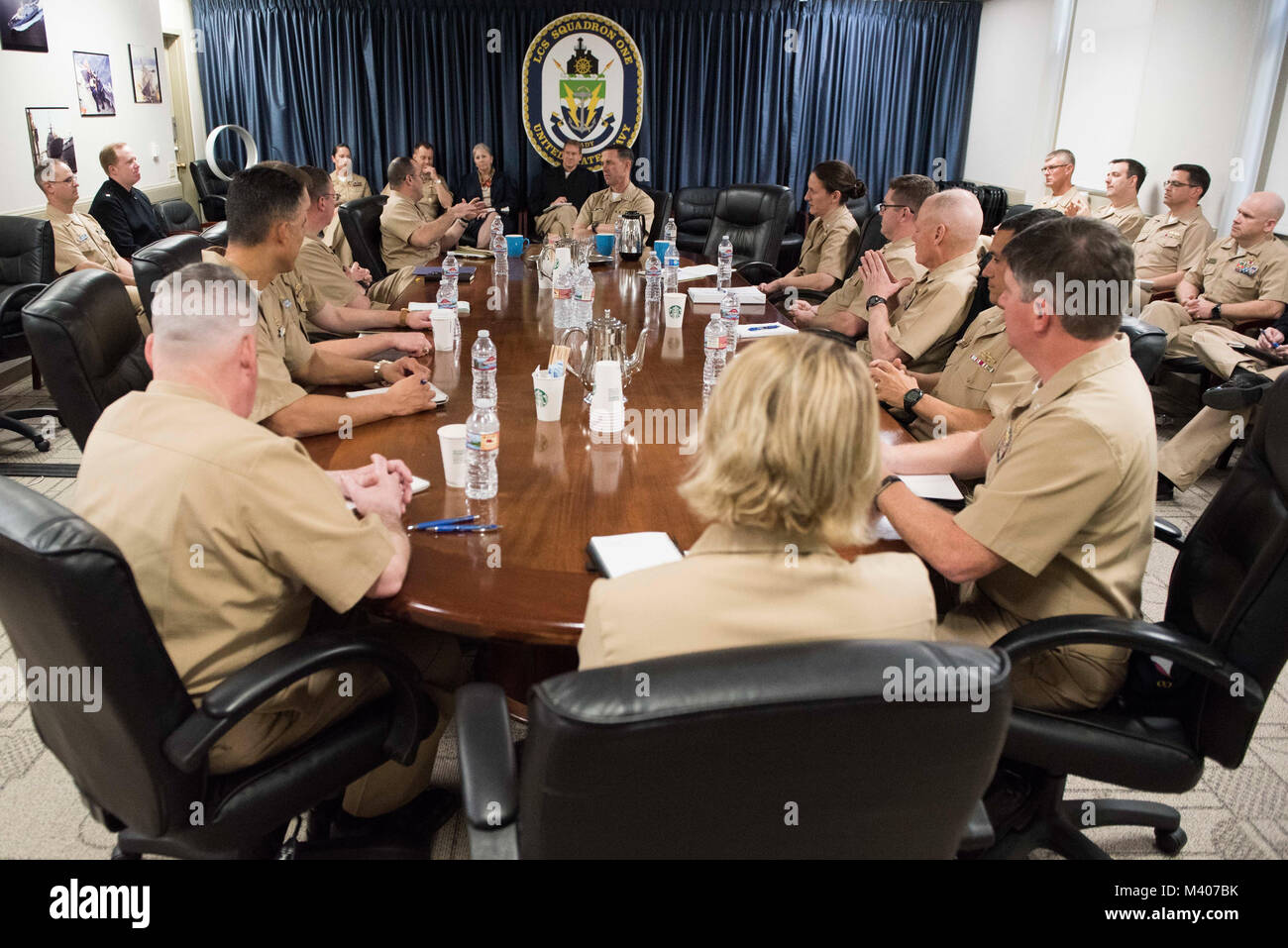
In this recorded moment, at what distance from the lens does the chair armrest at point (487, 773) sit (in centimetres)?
114

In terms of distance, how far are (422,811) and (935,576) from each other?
114 centimetres

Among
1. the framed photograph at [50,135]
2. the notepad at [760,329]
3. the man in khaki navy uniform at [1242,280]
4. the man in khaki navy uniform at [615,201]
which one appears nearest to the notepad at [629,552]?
the notepad at [760,329]

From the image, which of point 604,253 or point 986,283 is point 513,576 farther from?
point 604,253

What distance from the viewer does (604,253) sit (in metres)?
5.02

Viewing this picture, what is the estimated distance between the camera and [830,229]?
16.6 feet

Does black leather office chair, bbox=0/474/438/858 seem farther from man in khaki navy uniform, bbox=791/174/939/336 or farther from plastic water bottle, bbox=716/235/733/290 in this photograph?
plastic water bottle, bbox=716/235/733/290

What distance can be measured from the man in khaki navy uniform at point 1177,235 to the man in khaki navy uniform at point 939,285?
270 cm

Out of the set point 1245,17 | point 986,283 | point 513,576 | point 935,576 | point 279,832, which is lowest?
point 279,832

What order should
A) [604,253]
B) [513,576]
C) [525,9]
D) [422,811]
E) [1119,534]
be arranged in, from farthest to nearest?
[525,9] → [604,253] → [422,811] → [1119,534] → [513,576]

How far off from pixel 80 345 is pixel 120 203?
4.43 meters

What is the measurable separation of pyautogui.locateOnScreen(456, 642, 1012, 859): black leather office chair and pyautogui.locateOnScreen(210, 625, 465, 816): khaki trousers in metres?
0.70

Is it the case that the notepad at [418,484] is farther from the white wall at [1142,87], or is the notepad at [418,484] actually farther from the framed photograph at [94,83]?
the framed photograph at [94,83]

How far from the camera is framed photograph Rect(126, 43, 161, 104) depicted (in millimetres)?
7082
